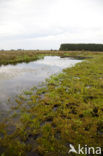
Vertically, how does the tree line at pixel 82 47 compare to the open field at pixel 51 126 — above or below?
above

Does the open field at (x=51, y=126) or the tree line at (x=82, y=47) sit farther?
the tree line at (x=82, y=47)

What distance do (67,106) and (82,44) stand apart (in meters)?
71.8

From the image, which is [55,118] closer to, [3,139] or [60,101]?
[60,101]

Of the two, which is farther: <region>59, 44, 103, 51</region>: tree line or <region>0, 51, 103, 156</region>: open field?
<region>59, 44, 103, 51</region>: tree line

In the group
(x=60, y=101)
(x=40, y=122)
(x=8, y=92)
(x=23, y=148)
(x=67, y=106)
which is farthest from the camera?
(x=8, y=92)

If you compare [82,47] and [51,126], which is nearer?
[51,126]

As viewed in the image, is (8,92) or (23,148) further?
(8,92)

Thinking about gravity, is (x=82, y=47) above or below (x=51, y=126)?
above

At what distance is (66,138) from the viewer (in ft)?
14.6

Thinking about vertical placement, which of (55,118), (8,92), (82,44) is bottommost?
(55,118)

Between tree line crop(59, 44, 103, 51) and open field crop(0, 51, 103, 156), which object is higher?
tree line crop(59, 44, 103, 51)

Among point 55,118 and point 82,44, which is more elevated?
point 82,44

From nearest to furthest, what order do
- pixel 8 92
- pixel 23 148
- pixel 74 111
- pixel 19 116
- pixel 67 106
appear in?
pixel 23 148 → pixel 19 116 → pixel 74 111 → pixel 67 106 → pixel 8 92

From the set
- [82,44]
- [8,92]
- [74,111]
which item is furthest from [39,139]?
[82,44]
